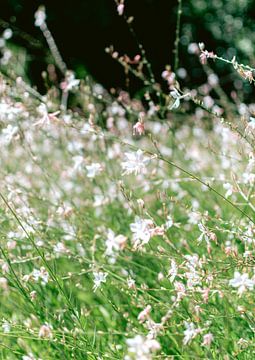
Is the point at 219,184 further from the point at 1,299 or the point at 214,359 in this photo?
the point at 214,359

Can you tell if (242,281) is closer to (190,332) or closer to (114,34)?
(190,332)

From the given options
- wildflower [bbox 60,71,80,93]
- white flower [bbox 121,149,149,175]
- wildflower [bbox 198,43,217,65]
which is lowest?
white flower [bbox 121,149,149,175]

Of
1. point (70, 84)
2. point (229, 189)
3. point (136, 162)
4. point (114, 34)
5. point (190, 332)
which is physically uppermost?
point (70, 84)

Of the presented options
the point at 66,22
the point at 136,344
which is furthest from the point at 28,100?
the point at 66,22

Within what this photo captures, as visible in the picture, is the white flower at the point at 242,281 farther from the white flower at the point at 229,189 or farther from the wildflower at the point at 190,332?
the white flower at the point at 229,189

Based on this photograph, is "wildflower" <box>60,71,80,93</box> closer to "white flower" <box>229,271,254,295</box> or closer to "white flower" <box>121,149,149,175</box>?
"white flower" <box>121,149,149,175</box>

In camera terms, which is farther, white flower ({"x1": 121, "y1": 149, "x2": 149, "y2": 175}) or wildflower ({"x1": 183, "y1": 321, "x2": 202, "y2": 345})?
white flower ({"x1": 121, "y1": 149, "x2": 149, "y2": 175})

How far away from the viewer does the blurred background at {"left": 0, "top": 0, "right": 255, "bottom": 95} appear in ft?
36.0

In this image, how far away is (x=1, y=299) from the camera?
2.76 metres

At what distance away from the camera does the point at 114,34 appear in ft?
36.5

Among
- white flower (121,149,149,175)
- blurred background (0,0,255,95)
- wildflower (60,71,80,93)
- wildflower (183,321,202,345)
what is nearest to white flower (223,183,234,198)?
white flower (121,149,149,175)

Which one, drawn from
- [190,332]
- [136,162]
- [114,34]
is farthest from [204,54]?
[114,34]

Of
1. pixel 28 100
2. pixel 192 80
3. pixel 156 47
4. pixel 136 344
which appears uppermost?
pixel 28 100

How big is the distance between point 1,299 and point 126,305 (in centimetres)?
70
